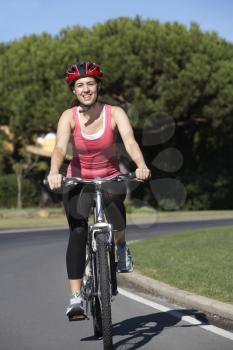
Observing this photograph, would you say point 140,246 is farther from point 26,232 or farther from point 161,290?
point 26,232

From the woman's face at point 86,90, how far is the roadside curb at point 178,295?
267cm

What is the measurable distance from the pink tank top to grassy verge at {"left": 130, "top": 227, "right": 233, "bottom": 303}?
2.68 metres

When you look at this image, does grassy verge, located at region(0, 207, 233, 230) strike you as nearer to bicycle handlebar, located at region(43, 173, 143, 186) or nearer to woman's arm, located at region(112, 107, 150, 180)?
woman's arm, located at region(112, 107, 150, 180)

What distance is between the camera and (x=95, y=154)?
588 centimetres

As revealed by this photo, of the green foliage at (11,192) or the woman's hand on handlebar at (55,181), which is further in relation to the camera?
the green foliage at (11,192)

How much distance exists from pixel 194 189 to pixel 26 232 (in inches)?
746

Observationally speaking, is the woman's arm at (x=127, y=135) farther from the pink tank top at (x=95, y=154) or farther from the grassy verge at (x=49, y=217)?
the grassy verge at (x=49, y=217)

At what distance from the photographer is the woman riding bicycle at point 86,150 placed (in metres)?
5.80

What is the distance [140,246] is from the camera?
1557cm

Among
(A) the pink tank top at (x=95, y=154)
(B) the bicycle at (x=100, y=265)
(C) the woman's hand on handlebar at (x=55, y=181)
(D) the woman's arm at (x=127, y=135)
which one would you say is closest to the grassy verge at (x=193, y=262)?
(B) the bicycle at (x=100, y=265)

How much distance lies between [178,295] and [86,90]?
3.50 m

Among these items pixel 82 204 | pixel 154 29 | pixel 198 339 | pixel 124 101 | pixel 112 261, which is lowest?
pixel 198 339

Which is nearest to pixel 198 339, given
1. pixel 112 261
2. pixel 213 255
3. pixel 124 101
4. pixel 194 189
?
pixel 112 261

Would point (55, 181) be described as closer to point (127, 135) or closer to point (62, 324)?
point (127, 135)
